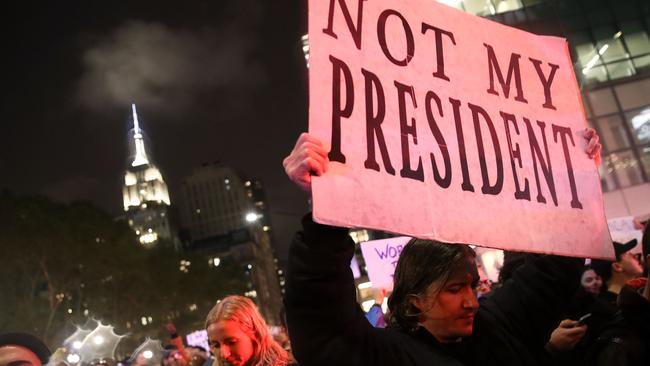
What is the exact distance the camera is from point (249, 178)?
182 meters

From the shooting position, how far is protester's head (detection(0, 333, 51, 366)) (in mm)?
3424

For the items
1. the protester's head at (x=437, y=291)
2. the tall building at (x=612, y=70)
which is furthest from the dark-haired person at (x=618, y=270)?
the tall building at (x=612, y=70)

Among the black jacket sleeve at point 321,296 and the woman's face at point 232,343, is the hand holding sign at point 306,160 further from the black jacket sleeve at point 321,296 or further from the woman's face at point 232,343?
the woman's face at point 232,343

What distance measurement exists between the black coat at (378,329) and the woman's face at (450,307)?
0.15 feet

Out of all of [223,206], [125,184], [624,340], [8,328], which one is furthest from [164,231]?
[624,340]

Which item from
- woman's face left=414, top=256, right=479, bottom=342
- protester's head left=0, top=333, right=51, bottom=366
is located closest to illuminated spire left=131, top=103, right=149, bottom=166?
protester's head left=0, top=333, right=51, bottom=366

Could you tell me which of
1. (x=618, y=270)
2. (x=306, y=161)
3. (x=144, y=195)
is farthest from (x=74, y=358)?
(x=144, y=195)

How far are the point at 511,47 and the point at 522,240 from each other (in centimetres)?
94

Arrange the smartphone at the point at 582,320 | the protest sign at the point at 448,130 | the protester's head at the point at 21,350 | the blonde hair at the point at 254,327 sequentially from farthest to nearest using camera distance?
the blonde hair at the point at 254,327
the protester's head at the point at 21,350
the smartphone at the point at 582,320
the protest sign at the point at 448,130

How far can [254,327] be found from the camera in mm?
3596

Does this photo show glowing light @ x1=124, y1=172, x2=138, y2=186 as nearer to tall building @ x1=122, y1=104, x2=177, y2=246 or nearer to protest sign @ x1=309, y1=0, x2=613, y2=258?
tall building @ x1=122, y1=104, x2=177, y2=246

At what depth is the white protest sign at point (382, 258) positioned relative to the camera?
916 centimetres

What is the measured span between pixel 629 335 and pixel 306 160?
198cm

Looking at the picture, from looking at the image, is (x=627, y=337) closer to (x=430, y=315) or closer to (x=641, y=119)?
(x=430, y=315)
